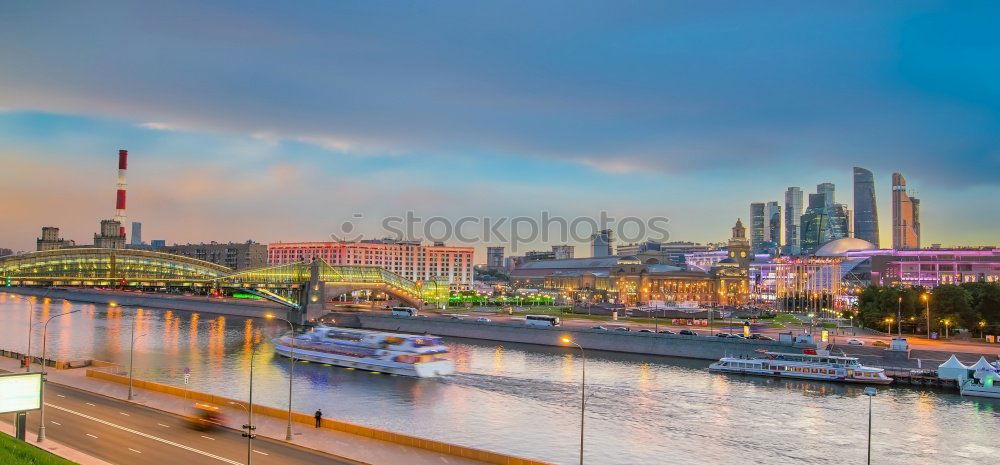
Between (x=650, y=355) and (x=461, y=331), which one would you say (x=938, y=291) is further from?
(x=461, y=331)

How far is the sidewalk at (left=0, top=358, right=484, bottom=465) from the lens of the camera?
27.5 m

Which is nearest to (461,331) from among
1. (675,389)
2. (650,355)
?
(650,355)

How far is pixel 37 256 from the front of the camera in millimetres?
123438

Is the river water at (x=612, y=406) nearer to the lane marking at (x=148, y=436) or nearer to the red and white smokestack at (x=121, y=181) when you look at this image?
the lane marking at (x=148, y=436)

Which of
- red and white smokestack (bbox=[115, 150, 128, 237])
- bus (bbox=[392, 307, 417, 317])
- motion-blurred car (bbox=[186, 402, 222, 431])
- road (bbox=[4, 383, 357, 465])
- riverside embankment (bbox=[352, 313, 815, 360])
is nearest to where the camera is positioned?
road (bbox=[4, 383, 357, 465])

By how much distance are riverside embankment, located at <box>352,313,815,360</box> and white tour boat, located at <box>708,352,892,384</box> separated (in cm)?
410

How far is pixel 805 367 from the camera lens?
57344 millimetres

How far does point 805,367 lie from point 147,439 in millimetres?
45328

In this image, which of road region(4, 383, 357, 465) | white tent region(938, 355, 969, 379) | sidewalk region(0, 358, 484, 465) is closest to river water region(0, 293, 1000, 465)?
white tent region(938, 355, 969, 379)

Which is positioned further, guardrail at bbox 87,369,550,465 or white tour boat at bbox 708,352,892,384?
white tour boat at bbox 708,352,892,384

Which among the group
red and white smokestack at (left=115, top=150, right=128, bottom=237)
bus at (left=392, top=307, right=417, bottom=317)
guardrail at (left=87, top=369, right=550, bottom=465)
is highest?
red and white smokestack at (left=115, top=150, right=128, bottom=237)

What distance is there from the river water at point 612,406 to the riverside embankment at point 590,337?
2199 millimetres

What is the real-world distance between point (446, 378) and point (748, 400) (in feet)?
68.6

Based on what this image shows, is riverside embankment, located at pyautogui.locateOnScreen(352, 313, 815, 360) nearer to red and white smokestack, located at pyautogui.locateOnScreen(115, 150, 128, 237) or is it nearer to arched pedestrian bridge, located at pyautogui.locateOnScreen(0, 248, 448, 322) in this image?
arched pedestrian bridge, located at pyautogui.locateOnScreen(0, 248, 448, 322)
